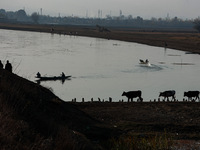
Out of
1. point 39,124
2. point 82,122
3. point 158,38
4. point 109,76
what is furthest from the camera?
point 158,38

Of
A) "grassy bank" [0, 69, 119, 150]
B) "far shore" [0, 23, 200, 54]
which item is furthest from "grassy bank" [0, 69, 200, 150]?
"far shore" [0, 23, 200, 54]

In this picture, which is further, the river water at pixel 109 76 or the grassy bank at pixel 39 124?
the river water at pixel 109 76

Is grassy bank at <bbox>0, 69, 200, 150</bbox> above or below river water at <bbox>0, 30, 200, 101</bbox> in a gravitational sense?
above

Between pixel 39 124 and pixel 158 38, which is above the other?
pixel 39 124

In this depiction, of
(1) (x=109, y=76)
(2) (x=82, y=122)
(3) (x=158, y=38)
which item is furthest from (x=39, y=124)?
(3) (x=158, y=38)

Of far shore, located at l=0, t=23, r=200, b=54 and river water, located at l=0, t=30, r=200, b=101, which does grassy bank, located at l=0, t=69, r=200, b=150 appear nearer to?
river water, located at l=0, t=30, r=200, b=101

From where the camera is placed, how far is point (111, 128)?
58.0 ft

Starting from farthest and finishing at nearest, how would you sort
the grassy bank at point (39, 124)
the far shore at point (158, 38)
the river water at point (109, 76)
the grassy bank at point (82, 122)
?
the far shore at point (158, 38)
the river water at point (109, 76)
the grassy bank at point (82, 122)
the grassy bank at point (39, 124)

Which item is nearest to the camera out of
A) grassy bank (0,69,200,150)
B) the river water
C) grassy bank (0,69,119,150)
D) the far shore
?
grassy bank (0,69,119,150)

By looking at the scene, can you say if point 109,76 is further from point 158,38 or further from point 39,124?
point 158,38

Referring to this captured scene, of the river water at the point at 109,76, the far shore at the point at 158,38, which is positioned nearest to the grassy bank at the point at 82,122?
the river water at the point at 109,76

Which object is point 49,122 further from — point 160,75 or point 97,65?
point 97,65

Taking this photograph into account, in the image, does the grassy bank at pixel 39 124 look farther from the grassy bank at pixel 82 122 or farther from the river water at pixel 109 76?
the river water at pixel 109 76

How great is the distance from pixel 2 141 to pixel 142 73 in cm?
4194
